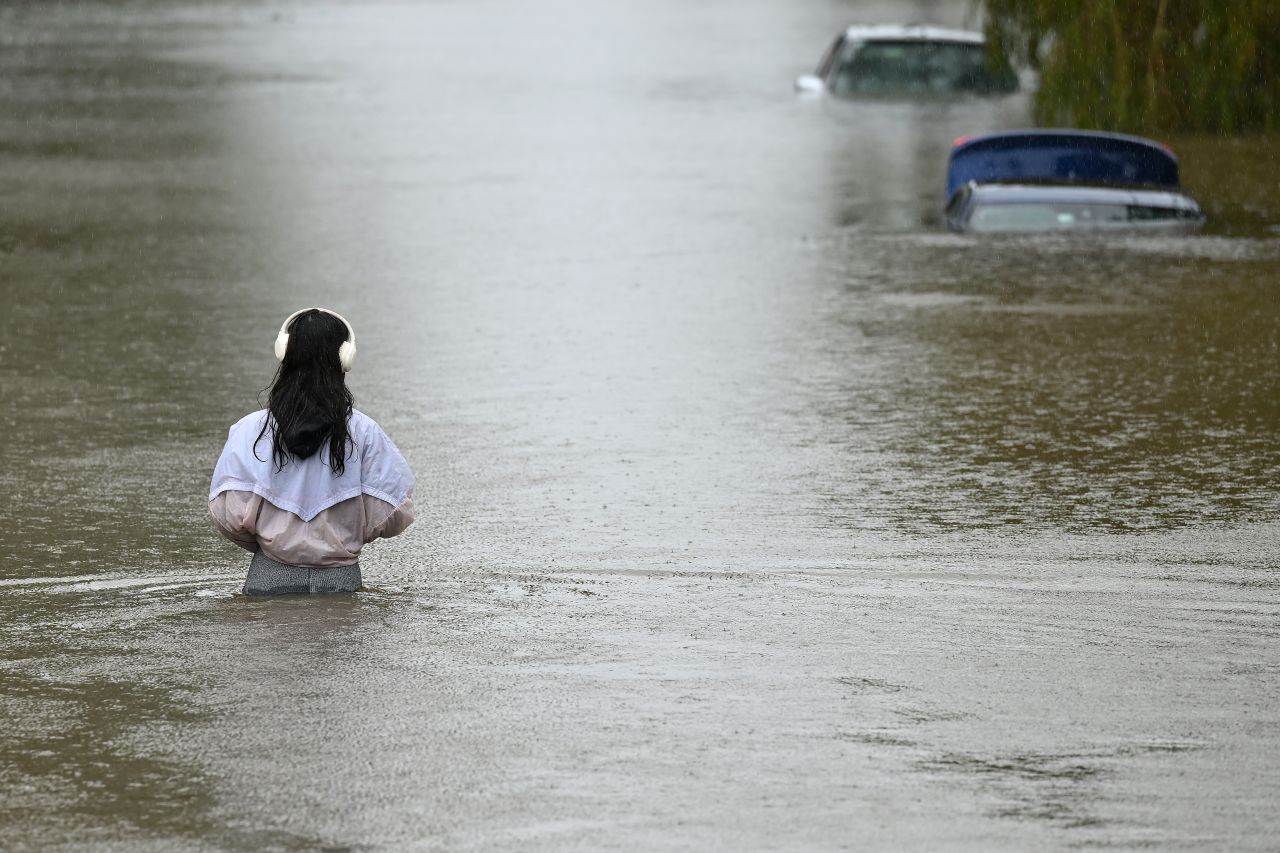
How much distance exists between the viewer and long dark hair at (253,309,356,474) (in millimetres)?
6613

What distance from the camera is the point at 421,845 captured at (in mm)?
5047

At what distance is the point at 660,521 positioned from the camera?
8.64 m

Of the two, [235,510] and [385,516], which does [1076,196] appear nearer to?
[385,516]

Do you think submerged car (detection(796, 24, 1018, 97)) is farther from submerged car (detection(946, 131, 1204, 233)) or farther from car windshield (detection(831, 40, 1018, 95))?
submerged car (detection(946, 131, 1204, 233))

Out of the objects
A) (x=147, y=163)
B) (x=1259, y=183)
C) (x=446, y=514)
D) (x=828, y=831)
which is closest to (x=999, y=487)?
(x=446, y=514)

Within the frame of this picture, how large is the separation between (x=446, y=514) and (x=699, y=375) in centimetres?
321

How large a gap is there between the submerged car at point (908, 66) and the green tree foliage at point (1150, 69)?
6.92 metres

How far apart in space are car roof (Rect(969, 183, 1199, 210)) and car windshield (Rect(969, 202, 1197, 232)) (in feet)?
0.14

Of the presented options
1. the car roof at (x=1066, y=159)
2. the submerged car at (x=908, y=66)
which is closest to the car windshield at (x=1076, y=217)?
the car roof at (x=1066, y=159)

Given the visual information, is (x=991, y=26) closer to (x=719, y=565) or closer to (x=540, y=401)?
(x=540, y=401)

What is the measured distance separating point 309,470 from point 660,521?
88.4 inches

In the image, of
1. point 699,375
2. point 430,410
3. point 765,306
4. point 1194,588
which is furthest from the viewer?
point 765,306

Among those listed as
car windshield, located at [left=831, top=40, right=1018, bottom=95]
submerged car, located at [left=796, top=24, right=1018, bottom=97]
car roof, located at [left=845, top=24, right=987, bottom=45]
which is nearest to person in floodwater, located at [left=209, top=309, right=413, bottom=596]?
submerged car, located at [left=796, top=24, right=1018, bottom=97]

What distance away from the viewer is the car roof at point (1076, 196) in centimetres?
1672
